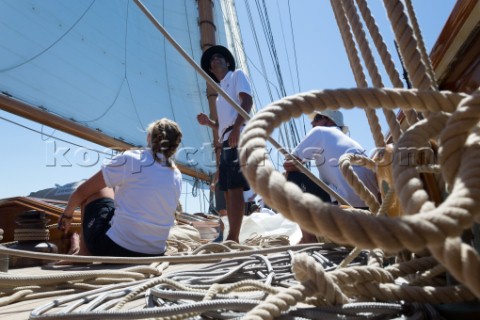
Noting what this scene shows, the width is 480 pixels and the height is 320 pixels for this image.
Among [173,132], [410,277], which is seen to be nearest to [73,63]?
[173,132]

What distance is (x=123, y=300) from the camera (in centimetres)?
63

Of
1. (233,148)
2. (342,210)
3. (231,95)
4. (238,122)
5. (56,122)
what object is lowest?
(342,210)

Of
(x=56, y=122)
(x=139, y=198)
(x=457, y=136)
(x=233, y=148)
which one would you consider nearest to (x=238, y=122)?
(x=233, y=148)

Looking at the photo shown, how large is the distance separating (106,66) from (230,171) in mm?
3656

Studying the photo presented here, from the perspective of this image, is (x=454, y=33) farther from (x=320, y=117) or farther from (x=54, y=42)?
(x=54, y=42)

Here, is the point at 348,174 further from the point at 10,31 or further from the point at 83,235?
the point at 10,31

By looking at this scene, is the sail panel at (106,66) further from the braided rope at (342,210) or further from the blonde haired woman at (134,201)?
the braided rope at (342,210)

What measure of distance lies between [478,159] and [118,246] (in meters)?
1.18

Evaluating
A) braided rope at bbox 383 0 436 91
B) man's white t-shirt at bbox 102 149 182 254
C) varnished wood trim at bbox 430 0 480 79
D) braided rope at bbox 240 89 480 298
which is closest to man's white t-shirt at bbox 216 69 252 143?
man's white t-shirt at bbox 102 149 182 254

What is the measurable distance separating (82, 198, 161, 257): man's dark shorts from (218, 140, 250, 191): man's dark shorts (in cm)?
49

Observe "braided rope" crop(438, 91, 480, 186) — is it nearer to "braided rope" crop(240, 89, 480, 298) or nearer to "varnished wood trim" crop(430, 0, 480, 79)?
"braided rope" crop(240, 89, 480, 298)

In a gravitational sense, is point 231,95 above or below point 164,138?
above

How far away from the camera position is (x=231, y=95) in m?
1.81

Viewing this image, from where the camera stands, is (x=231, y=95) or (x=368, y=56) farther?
(x=231, y=95)
